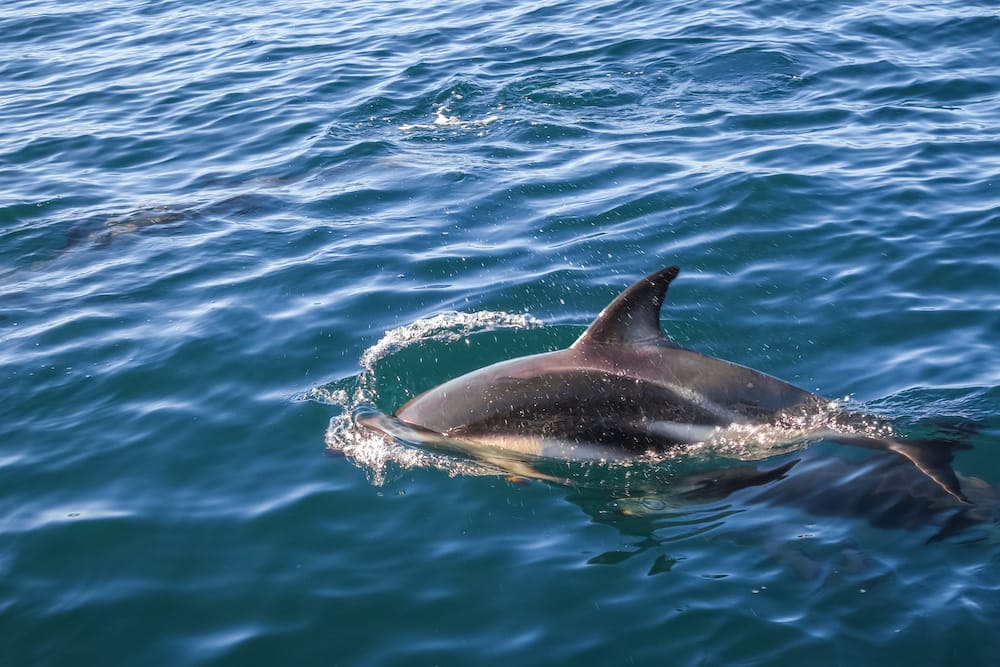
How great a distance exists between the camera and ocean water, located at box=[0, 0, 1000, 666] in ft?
22.3

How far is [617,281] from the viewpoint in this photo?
11289 mm

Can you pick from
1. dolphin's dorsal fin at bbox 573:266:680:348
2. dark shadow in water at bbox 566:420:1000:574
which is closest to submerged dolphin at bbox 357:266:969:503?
dolphin's dorsal fin at bbox 573:266:680:348

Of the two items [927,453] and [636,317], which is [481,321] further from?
[927,453]

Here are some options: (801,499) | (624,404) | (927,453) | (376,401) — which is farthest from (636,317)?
(376,401)

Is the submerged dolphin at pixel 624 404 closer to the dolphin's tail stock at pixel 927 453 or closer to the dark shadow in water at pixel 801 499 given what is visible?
the dolphin's tail stock at pixel 927 453

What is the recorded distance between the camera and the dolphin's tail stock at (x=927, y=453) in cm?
744

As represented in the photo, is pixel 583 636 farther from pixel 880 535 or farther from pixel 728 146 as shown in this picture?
pixel 728 146

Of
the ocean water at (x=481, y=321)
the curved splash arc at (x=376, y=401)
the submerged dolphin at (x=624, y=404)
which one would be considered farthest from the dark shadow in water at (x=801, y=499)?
the curved splash arc at (x=376, y=401)

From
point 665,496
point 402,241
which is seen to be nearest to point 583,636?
point 665,496

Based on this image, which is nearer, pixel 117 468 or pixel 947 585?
pixel 947 585

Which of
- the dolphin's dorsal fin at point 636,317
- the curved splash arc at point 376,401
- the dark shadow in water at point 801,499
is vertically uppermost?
the dolphin's dorsal fin at point 636,317

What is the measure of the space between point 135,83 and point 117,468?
14.2 m

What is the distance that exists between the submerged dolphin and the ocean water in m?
0.24

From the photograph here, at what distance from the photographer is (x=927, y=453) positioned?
7676 mm
